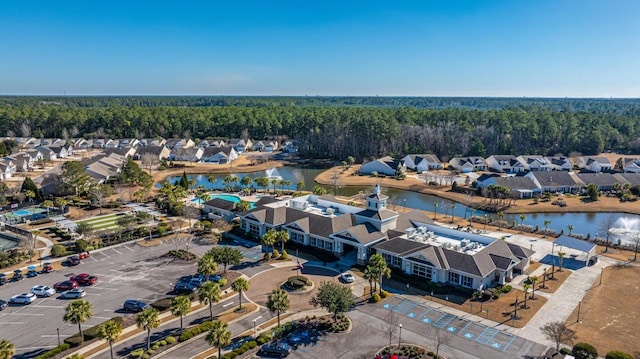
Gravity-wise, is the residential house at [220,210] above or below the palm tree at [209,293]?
below

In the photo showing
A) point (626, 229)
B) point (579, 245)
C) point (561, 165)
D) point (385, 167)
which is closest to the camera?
point (579, 245)

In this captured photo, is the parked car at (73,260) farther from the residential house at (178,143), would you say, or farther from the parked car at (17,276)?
the residential house at (178,143)

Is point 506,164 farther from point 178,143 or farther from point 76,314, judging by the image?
point 76,314

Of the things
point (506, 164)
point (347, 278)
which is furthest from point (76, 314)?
point (506, 164)

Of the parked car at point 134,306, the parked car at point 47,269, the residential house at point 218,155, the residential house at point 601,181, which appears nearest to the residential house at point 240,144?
the residential house at point 218,155

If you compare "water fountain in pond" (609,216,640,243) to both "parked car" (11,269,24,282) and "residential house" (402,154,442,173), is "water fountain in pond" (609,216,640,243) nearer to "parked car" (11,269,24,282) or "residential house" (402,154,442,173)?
"residential house" (402,154,442,173)

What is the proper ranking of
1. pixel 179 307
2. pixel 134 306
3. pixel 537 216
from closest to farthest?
pixel 179 307, pixel 134 306, pixel 537 216
